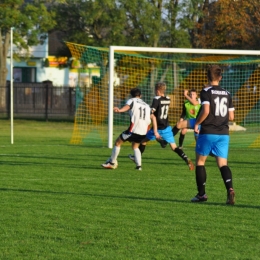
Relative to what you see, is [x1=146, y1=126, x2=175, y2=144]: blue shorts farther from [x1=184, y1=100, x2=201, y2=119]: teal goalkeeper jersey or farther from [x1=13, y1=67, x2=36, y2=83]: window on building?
[x1=13, y1=67, x2=36, y2=83]: window on building

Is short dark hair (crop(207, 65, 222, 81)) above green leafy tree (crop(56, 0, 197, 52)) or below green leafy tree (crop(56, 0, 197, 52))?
below

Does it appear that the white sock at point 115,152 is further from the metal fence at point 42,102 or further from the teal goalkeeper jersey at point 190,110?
the metal fence at point 42,102

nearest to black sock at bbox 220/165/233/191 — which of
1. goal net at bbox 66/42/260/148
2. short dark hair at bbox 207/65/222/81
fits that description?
short dark hair at bbox 207/65/222/81

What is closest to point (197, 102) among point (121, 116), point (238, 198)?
point (238, 198)

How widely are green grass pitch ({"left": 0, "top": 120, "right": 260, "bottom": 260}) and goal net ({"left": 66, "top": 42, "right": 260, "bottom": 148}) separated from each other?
796 centimetres

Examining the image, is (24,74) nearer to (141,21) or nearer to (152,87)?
(141,21)

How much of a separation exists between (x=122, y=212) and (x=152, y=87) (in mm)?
23748

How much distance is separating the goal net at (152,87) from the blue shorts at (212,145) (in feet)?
40.1

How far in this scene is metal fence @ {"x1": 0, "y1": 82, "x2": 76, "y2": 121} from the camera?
38.7 m

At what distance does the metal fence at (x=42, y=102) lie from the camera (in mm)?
38700

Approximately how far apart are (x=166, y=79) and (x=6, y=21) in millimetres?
7929

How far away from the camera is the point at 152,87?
108ft

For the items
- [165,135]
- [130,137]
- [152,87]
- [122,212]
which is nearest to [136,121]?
[130,137]

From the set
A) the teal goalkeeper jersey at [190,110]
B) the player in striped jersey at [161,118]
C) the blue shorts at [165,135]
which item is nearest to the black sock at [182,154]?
the player in striped jersey at [161,118]
